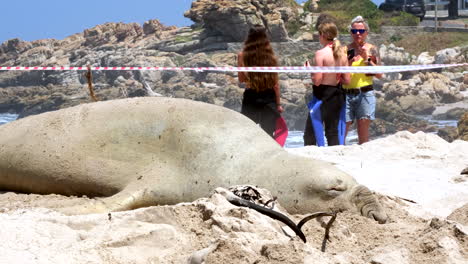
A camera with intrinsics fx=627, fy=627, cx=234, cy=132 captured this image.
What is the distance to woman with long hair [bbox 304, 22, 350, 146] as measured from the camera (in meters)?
7.27

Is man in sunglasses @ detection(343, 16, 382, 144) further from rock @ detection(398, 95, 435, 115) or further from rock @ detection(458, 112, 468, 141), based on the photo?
rock @ detection(398, 95, 435, 115)

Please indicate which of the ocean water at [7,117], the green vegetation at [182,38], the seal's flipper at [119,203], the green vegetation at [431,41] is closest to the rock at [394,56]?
the green vegetation at [431,41]

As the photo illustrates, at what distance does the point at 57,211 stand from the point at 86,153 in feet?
2.87

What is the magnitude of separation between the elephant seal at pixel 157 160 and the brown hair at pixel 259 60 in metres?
2.10

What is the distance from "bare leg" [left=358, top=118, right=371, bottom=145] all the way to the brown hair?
5.20 ft

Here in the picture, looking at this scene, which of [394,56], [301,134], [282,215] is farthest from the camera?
[394,56]

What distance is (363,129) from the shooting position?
313 inches

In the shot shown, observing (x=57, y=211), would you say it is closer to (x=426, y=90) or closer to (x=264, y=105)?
(x=264, y=105)

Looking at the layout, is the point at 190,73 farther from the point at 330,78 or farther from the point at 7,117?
the point at 330,78

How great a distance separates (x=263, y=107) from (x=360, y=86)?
1.57 metres

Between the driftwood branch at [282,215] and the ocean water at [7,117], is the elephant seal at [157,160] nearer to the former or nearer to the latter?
the driftwood branch at [282,215]

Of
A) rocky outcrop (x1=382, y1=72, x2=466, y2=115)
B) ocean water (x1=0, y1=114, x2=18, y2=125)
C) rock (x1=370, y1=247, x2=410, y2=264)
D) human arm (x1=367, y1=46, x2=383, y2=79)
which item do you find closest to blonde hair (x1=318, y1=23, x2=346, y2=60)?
human arm (x1=367, y1=46, x2=383, y2=79)

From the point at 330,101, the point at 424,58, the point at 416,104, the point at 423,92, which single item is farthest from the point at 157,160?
the point at 424,58

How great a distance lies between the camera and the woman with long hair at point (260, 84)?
679cm
